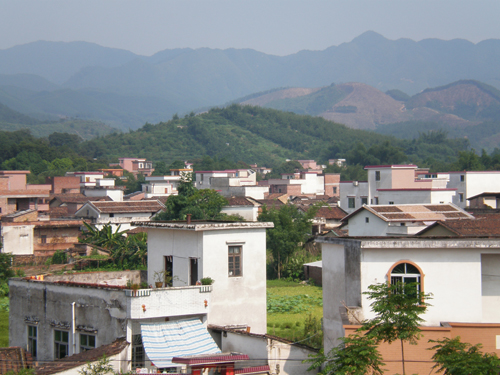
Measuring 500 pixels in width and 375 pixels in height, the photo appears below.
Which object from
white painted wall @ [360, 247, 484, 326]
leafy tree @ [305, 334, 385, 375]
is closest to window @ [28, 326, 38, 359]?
leafy tree @ [305, 334, 385, 375]

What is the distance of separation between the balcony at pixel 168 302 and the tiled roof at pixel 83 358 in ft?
2.29

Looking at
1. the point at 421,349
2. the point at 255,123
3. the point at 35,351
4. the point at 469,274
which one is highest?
the point at 255,123

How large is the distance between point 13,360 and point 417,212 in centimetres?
1762

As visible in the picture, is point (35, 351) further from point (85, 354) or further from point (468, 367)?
point (468, 367)

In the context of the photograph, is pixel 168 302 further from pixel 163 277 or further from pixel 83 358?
pixel 163 277

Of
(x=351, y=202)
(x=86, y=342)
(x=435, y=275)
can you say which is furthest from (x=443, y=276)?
(x=351, y=202)

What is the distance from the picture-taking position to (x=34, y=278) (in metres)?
17.6

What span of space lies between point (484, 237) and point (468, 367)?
3524 millimetres

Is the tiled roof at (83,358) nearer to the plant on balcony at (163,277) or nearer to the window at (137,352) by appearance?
the window at (137,352)

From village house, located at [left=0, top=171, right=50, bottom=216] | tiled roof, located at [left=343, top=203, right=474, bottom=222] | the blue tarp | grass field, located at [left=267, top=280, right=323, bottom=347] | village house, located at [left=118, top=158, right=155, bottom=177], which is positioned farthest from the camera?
village house, located at [left=118, top=158, right=155, bottom=177]

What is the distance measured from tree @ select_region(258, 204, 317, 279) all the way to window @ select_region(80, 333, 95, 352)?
789 inches

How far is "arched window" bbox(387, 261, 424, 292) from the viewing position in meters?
12.7

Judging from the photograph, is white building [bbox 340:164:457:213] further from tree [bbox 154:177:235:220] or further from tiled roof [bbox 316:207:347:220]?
tree [bbox 154:177:235:220]

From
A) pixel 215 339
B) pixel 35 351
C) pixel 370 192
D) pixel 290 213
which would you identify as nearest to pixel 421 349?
pixel 215 339
